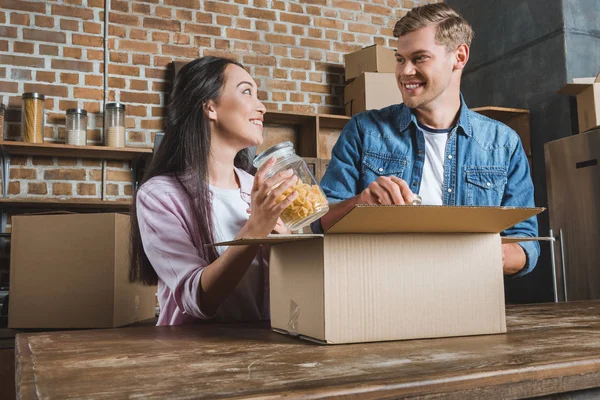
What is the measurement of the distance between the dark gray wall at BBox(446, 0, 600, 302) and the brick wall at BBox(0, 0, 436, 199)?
2.95 feet

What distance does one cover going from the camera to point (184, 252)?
1.31 m

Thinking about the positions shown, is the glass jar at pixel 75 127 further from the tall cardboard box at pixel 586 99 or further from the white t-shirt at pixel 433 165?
the tall cardboard box at pixel 586 99

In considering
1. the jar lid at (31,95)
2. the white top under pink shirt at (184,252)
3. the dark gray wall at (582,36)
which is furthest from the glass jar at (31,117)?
the dark gray wall at (582,36)

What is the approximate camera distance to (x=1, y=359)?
7.16ft

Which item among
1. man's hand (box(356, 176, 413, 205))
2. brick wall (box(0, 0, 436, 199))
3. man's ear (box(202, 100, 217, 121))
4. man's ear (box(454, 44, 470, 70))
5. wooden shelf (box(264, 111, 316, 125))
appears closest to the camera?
man's hand (box(356, 176, 413, 205))

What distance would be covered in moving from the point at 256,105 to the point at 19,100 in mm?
2271

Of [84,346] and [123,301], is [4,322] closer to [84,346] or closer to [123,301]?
[123,301]

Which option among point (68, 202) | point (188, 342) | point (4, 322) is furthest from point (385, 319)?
point (68, 202)

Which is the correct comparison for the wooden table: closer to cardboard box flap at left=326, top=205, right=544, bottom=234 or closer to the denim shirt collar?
cardboard box flap at left=326, top=205, right=544, bottom=234

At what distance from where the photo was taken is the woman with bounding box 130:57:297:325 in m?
1.19

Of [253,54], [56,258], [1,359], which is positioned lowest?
[1,359]

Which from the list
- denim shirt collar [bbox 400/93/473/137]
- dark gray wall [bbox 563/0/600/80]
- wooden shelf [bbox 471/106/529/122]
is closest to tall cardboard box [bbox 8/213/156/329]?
denim shirt collar [bbox 400/93/473/137]

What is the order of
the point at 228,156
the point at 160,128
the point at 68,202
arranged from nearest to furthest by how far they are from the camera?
the point at 228,156
the point at 68,202
the point at 160,128

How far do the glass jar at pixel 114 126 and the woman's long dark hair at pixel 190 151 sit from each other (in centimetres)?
175
